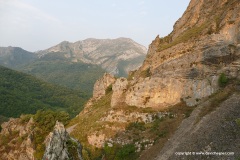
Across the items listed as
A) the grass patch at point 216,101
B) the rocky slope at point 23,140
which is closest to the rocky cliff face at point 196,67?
the grass patch at point 216,101

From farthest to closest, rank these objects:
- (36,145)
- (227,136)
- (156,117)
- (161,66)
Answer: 1. (36,145)
2. (161,66)
3. (156,117)
4. (227,136)

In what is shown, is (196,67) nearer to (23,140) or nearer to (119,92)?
(119,92)

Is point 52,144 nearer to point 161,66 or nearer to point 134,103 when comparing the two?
point 134,103

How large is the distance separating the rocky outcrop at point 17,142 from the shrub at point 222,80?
45.2 metres

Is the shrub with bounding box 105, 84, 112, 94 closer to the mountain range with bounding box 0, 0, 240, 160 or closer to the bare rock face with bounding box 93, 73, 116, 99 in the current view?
the bare rock face with bounding box 93, 73, 116, 99

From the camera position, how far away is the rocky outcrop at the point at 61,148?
87.5ft

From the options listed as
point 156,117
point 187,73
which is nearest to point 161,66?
point 187,73

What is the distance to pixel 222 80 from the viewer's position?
4612 cm

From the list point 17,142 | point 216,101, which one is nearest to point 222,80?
point 216,101

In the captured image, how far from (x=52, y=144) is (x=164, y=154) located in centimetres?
1550

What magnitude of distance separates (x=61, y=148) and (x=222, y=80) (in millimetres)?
30672

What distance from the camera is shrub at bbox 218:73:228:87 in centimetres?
4595

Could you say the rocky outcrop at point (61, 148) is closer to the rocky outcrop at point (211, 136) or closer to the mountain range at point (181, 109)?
the mountain range at point (181, 109)

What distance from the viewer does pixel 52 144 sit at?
27438mm
